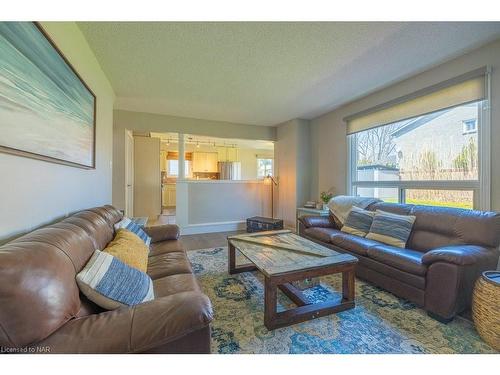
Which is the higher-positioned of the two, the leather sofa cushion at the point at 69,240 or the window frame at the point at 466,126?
the window frame at the point at 466,126

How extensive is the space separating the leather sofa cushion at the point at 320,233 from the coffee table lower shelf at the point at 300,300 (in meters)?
0.97

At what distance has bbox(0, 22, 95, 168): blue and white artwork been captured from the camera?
3.32 ft

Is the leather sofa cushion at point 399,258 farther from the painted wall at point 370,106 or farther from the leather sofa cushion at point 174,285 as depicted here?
the leather sofa cushion at point 174,285

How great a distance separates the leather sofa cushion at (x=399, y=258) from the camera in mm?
1767

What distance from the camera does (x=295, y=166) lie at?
4547 mm

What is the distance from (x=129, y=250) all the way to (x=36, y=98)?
1077 millimetres

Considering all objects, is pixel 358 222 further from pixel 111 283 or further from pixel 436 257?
pixel 111 283

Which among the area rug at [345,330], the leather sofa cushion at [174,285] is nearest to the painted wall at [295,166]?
the area rug at [345,330]

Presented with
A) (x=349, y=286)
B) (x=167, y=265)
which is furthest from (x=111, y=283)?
(x=349, y=286)

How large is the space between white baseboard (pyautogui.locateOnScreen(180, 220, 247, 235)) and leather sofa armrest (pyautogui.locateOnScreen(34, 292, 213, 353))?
3660 millimetres

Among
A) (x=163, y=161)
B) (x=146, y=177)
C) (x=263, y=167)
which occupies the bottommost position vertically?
(x=146, y=177)

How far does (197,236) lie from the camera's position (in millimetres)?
4297
